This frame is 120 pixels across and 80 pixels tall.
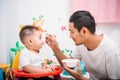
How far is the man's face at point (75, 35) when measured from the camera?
49.1 inches

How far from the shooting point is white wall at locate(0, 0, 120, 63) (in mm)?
1386

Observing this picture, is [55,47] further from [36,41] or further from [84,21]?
[84,21]

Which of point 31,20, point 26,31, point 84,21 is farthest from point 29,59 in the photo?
point 84,21

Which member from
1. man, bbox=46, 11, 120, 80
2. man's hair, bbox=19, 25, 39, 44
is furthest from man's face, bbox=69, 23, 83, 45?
man's hair, bbox=19, 25, 39, 44

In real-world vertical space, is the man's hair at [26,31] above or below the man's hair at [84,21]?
below

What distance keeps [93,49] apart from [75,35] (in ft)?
0.48

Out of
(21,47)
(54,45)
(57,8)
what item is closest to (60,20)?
(57,8)

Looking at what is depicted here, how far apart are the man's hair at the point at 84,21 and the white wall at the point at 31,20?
99mm

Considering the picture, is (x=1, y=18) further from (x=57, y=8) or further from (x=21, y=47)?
(x=57, y=8)

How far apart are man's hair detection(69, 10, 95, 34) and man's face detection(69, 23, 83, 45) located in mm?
26

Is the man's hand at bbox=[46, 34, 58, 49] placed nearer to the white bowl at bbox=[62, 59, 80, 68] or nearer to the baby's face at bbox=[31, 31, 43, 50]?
the baby's face at bbox=[31, 31, 43, 50]

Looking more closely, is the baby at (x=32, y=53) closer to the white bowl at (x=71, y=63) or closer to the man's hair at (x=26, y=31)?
the man's hair at (x=26, y=31)

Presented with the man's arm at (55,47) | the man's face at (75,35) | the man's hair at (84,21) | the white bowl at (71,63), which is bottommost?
the white bowl at (71,63)

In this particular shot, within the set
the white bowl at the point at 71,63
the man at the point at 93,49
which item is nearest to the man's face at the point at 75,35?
the man at the point at 93,49
